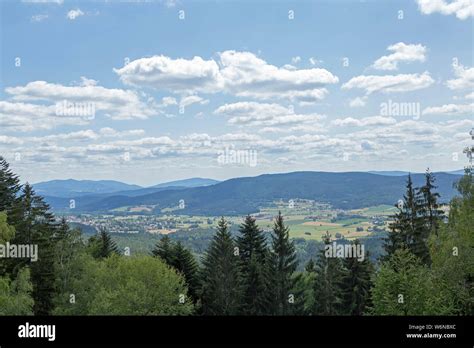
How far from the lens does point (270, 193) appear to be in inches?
2827

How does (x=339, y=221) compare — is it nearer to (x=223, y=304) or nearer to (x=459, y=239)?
(x=223, y=304)

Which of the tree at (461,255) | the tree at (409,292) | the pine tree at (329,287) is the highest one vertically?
the tree at (461,255)

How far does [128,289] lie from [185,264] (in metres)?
7.56

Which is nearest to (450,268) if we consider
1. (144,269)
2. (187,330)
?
(187,330)

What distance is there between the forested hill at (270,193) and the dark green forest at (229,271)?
50.7ft

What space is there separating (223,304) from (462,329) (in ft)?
115

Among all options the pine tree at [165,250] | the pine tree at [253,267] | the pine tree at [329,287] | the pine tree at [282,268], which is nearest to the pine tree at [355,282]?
the pine tree at [329,287]

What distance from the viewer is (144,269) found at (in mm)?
35688

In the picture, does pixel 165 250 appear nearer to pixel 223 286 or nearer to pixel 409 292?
pixel 223 286

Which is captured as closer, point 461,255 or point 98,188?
point 461,255

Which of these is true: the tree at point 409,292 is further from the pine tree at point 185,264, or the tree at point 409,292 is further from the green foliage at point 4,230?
the green foliage at point 4,230

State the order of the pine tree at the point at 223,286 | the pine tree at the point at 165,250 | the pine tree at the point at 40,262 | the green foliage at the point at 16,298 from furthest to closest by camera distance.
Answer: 1. the pine tree at the point at 165,250
2. the pine tree at the point at 223,286
3. the pine tree at the point at 40,262
4. the green foliage at the point at 16,298

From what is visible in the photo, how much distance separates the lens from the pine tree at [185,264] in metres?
40.7

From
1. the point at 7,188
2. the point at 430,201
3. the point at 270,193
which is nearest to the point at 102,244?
the point at 7,188
